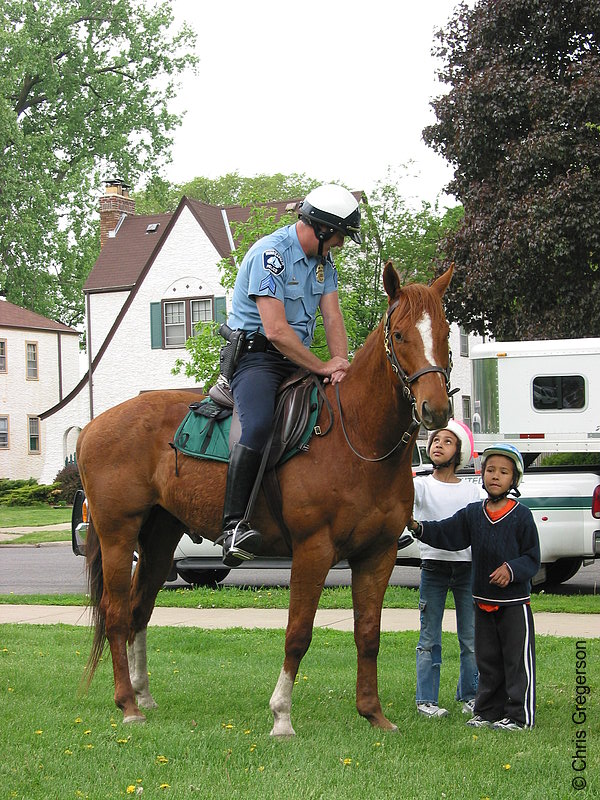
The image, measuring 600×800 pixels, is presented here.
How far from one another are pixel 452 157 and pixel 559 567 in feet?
45.7

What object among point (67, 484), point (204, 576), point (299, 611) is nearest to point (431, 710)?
point (299, 611)

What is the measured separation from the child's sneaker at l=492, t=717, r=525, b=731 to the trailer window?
1149cm

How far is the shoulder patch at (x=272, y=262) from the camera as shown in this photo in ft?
20.7

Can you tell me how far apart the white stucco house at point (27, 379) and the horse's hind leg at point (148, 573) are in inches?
1688

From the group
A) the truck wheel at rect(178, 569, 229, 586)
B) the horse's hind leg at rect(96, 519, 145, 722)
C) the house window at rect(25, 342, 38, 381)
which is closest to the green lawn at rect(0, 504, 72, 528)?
the house window at rect(25, 342, 38, 381)

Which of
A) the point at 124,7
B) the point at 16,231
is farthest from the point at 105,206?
the point at 124,7

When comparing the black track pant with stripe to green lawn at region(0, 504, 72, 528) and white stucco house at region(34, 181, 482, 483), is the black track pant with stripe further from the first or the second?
white stucco house at region(34, 181, 482, 483)

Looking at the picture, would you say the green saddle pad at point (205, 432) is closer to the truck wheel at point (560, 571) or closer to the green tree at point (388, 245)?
the truck wheel at point (560, 571)

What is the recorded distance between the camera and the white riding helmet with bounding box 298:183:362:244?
6273 millimetres

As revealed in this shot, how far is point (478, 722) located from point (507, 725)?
0.68ft

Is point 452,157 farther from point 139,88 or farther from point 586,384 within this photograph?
point 139,88

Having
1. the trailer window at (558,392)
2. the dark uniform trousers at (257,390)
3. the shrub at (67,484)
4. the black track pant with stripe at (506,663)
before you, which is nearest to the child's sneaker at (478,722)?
the black track pant with stripe at (506,663)

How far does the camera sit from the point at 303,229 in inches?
254

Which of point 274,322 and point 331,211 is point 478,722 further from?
point 331,211
